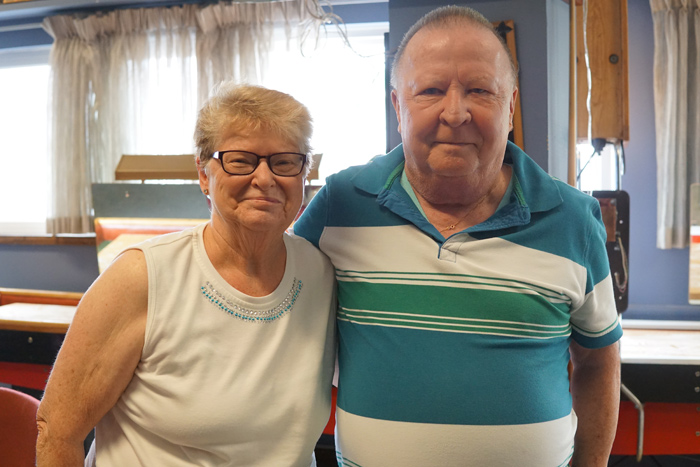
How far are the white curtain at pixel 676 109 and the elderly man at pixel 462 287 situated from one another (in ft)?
6.03

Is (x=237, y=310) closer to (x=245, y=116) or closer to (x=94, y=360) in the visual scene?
(x=94, y=360)

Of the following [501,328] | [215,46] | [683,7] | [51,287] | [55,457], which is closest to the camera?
[55,457]

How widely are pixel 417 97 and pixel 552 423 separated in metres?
0.74

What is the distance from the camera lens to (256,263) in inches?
44.4

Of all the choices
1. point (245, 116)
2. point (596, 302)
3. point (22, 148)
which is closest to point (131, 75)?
point (22, 148)

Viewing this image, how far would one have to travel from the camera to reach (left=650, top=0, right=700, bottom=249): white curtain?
2689 mm

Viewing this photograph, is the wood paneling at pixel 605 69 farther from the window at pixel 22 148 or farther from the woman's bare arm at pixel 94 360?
the window at pixel 22 148

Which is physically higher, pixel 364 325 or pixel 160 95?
pixel 160 95

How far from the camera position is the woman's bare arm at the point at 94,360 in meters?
0.97

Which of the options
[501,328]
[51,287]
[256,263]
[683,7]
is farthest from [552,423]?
[51,287]

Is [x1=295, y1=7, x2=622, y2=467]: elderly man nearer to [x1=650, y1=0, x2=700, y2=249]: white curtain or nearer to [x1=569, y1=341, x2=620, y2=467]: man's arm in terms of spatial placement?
[x1=569, y1=341, x2=620, y2=467]: man's arm

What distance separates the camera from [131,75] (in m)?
3.55

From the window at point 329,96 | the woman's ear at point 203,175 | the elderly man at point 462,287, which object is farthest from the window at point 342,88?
the woman's ear at point 203,175

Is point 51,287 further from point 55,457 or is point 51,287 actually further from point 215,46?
point 55,457
